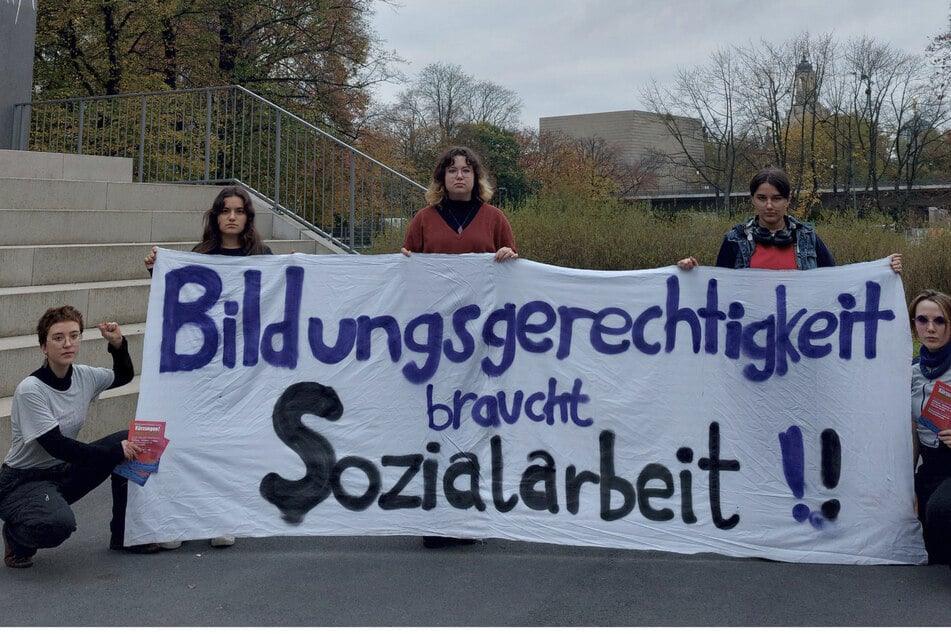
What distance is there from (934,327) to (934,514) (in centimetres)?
85

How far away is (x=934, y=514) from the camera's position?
13.1 feet

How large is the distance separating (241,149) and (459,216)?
25.4 feet

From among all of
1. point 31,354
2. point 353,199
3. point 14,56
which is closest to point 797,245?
point 31,354

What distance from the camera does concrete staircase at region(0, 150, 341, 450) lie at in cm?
641

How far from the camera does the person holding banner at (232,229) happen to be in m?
4.67

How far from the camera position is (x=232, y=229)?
15.4 feet

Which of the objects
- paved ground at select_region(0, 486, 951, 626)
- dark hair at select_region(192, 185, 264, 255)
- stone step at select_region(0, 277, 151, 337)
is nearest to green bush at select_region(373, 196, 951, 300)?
stone step at select_region(0, 277, 151, 337)

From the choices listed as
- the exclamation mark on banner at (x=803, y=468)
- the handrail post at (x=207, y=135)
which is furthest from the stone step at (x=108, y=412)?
the handrail post at (x=207, y=135)

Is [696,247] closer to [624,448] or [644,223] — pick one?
[644,223]

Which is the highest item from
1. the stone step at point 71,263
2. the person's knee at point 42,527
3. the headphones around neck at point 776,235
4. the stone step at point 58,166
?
the stone step at point 58,166

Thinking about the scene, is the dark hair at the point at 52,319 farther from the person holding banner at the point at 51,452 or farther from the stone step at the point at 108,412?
the stone step at the point at 108,412

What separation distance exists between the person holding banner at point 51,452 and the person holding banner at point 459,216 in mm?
1584

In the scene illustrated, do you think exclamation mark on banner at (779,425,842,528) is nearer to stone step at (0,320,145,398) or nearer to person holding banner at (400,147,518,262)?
person holding banner at (400,147,518,262)

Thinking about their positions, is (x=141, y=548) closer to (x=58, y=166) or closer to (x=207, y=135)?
(x=58, y=166)
